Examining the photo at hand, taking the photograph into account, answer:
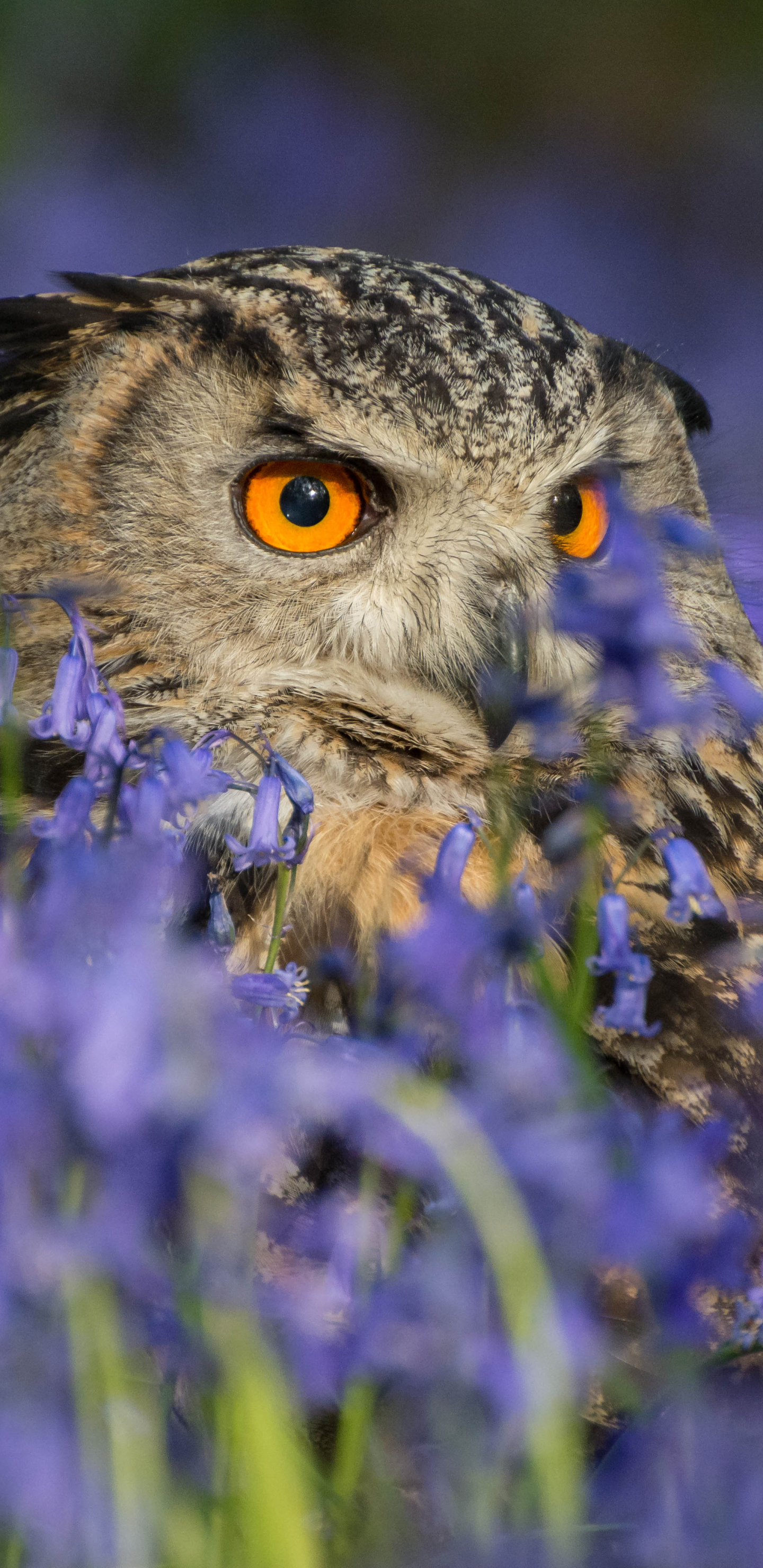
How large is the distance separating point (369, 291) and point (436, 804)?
39 centimetres

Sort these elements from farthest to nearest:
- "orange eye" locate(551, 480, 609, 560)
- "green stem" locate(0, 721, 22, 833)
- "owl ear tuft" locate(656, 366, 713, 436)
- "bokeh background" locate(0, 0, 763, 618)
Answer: "bokeh background" locate(0, 0, 763, 618)
"owl ear tuft" locate(656, 366, 713, 436)
"orange eye" locate(551, 480, 609, 560)
"green stem" locate(0, 721, 22, 833)

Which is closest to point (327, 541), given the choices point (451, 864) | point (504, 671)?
point (504, 671)

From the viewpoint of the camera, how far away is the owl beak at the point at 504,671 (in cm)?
92

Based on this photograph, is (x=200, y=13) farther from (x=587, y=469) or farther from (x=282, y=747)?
(x=282, y=747)

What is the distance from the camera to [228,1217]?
1.37 ft

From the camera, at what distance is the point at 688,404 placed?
4.39 feet

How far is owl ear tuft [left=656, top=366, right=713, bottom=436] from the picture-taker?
1.29 m

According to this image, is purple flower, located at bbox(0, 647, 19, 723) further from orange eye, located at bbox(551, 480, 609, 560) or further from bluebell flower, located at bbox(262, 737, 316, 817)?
orange eye, located at bbox(551, 480, 609, 560)

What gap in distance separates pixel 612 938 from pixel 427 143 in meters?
1.91

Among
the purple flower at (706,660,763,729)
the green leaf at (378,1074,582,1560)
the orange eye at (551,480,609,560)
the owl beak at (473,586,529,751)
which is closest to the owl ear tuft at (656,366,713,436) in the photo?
the orange eye at (551,480,609,560)

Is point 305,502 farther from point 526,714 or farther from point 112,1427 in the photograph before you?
point 112,1427

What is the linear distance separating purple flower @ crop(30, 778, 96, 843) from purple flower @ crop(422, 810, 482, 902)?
15cm

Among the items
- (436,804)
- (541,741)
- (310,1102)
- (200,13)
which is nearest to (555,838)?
(541,741)

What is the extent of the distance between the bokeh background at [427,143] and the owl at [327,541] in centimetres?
73
